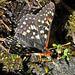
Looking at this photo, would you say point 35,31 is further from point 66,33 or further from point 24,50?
point 66,33

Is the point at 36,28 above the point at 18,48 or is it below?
above

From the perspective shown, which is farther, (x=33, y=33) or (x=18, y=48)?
(x=33, y=33)

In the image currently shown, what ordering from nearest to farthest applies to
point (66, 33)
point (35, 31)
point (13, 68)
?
point (13, 68) < point (35, 31) < point (66, 33)

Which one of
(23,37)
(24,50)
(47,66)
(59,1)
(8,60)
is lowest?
(47,66)

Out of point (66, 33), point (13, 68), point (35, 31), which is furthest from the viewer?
point (66, 33)

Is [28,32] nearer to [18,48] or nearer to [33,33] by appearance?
[33,33]

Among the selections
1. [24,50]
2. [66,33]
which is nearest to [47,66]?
[24,50]

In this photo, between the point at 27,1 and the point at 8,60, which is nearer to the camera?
the point at 8,60

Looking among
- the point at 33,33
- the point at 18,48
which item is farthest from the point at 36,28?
the point at 18,48
